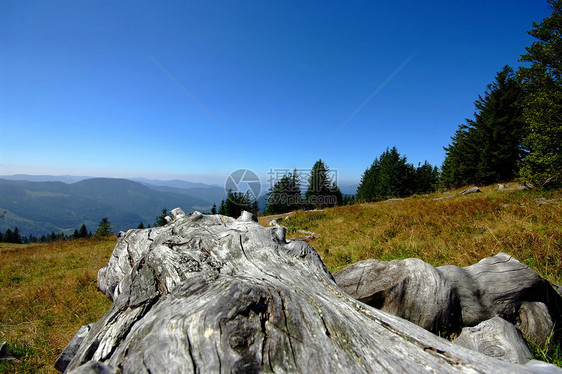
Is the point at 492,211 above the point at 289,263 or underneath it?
above

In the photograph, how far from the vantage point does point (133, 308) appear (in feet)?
9.09

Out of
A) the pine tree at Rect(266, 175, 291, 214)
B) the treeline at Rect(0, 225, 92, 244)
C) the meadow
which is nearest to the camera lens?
the meadow

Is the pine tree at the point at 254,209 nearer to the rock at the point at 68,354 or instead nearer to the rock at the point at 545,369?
the rock at the point at 68,354

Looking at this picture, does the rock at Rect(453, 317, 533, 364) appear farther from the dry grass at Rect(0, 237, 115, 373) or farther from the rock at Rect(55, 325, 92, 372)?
the dry grass at Rect(0, 237, 115, 373)

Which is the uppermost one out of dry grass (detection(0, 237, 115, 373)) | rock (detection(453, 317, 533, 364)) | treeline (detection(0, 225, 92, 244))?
rock (detection(453, 317, 533, 364))

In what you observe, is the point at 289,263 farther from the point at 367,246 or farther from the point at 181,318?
the point at 367,246

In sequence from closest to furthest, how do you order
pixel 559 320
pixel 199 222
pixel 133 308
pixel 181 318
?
pixel 181 318, pixel 133 308, pixel 559 320, pixel 199 222

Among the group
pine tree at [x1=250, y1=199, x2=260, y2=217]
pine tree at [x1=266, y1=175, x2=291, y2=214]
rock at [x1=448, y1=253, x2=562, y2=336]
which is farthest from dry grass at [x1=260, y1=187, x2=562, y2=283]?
pine tree at [x1=266, y1=175, x2=291, y2=214]

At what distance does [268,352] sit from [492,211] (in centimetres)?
1043

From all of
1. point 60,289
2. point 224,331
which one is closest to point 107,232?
point 60,289

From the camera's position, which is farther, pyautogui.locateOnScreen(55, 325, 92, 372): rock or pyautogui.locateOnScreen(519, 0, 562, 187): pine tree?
pyautogui.locateOnScreen(519, 0, 562, 187): pine tree

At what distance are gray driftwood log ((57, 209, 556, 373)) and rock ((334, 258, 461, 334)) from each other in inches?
34.6

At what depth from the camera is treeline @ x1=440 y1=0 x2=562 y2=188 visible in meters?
11.6

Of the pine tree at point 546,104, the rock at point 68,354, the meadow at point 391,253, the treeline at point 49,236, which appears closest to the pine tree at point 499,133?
the pine tree at point 546,104
